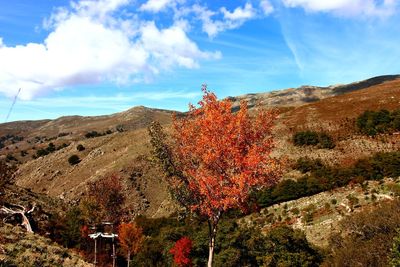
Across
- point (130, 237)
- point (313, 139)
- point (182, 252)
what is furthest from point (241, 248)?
point (313, 139)

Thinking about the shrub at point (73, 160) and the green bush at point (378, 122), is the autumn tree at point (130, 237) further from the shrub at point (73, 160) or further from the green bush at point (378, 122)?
the shrub at point (73, 160)

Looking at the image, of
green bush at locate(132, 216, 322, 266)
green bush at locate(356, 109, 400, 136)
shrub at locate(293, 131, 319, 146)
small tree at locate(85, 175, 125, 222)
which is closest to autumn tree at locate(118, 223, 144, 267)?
small tree at locate(85, 175, 125, 222)

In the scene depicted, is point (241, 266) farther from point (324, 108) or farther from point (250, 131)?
point (324, 108)

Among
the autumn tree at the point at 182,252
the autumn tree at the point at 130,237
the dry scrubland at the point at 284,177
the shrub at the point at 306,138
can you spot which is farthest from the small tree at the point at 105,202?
the shrub at the point at 306,138

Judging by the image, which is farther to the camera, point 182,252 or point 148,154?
point 148,154

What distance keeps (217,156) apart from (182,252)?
1046 inches

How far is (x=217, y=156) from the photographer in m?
21.8

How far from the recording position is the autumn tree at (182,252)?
143 feet

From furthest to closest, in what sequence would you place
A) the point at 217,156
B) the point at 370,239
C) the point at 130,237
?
1. the point at 130,237
2. the point at 370,239
3. the point at 217,156

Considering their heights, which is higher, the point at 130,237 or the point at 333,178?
the point at 333,178

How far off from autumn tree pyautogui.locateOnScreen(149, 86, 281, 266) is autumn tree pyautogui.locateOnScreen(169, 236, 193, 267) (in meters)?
21.5

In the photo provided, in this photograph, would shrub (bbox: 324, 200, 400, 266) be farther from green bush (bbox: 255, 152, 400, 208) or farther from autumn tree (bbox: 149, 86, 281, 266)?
green bush (bbox: 255, 152, 400, 208)

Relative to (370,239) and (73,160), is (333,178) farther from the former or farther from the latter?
(73,160)

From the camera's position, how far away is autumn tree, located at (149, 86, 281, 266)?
21.6 m
